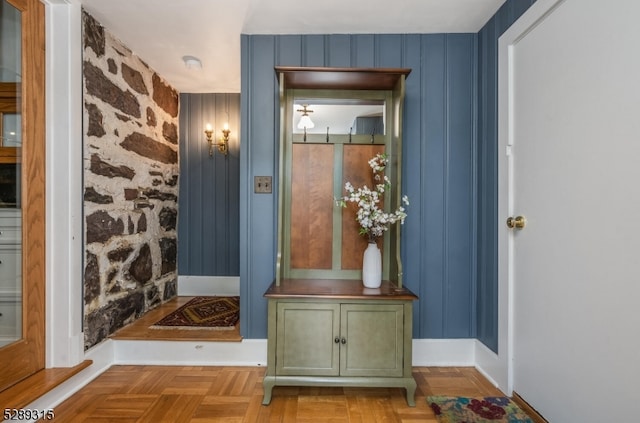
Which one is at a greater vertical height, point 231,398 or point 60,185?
point 60,185

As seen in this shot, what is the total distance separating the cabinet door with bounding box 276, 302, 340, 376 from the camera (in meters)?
1.71

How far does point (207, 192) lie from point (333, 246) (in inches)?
65.0

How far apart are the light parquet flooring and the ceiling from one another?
7.05 ft

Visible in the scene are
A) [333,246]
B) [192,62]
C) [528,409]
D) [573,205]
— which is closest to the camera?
[573,205]

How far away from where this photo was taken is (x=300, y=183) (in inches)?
82.7

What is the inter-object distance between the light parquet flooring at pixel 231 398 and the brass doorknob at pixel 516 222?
93 cm

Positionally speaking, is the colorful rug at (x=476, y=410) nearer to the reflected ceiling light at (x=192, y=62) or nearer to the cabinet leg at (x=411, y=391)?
the cabinet leg at (x=411, y=391)

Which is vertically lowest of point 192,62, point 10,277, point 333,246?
point 10,277

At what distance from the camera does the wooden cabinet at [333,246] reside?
5.58ft

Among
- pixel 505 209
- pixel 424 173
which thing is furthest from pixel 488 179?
pixel 424 173

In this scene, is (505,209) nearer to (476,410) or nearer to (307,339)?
(476,410)

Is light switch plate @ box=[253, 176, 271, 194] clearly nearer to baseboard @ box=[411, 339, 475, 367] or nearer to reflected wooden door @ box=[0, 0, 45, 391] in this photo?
reflected wooden door @ box=[0, 0, 45, 391]

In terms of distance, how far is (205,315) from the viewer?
8.25ft

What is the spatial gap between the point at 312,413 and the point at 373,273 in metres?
0.77
